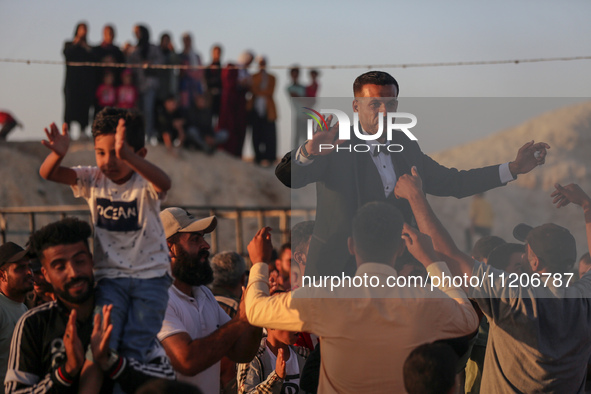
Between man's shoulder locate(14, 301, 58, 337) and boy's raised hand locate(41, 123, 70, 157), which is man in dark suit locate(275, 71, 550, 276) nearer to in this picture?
boy's raised hand locate(41, 123, 70, 157)

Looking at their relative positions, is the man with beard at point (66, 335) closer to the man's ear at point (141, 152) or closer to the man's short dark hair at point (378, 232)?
the man's ear at point (141, 152)

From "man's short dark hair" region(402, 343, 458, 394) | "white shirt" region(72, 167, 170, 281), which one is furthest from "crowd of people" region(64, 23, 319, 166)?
"man's short dark hair" region(402, 343, 458, 394)

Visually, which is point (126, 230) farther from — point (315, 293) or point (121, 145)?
point (315, 293)

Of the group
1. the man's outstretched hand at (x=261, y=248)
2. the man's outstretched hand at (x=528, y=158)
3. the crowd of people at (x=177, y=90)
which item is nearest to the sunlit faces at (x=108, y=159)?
the man's outstretched hand at (x=261, y=248)

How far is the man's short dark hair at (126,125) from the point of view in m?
3.35

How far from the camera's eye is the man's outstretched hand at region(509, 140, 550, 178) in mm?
4371

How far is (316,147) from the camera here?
3953 mm

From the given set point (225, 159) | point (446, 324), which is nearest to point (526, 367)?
point (446, 324)

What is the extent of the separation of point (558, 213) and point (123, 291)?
3070mm

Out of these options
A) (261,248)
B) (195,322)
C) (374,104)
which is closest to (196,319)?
(195,322)

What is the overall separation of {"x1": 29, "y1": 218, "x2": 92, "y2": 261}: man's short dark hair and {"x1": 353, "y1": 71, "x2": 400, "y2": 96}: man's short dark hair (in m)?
1.63

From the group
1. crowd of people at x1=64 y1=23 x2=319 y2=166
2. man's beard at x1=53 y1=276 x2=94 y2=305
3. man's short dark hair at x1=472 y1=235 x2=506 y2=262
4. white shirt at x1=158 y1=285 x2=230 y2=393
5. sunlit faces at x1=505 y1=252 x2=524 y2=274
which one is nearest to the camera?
man's beard at x1=53 y1=276 x2=94 y2=305

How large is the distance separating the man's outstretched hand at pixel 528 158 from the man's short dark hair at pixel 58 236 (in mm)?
2326

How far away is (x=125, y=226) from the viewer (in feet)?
11.1
